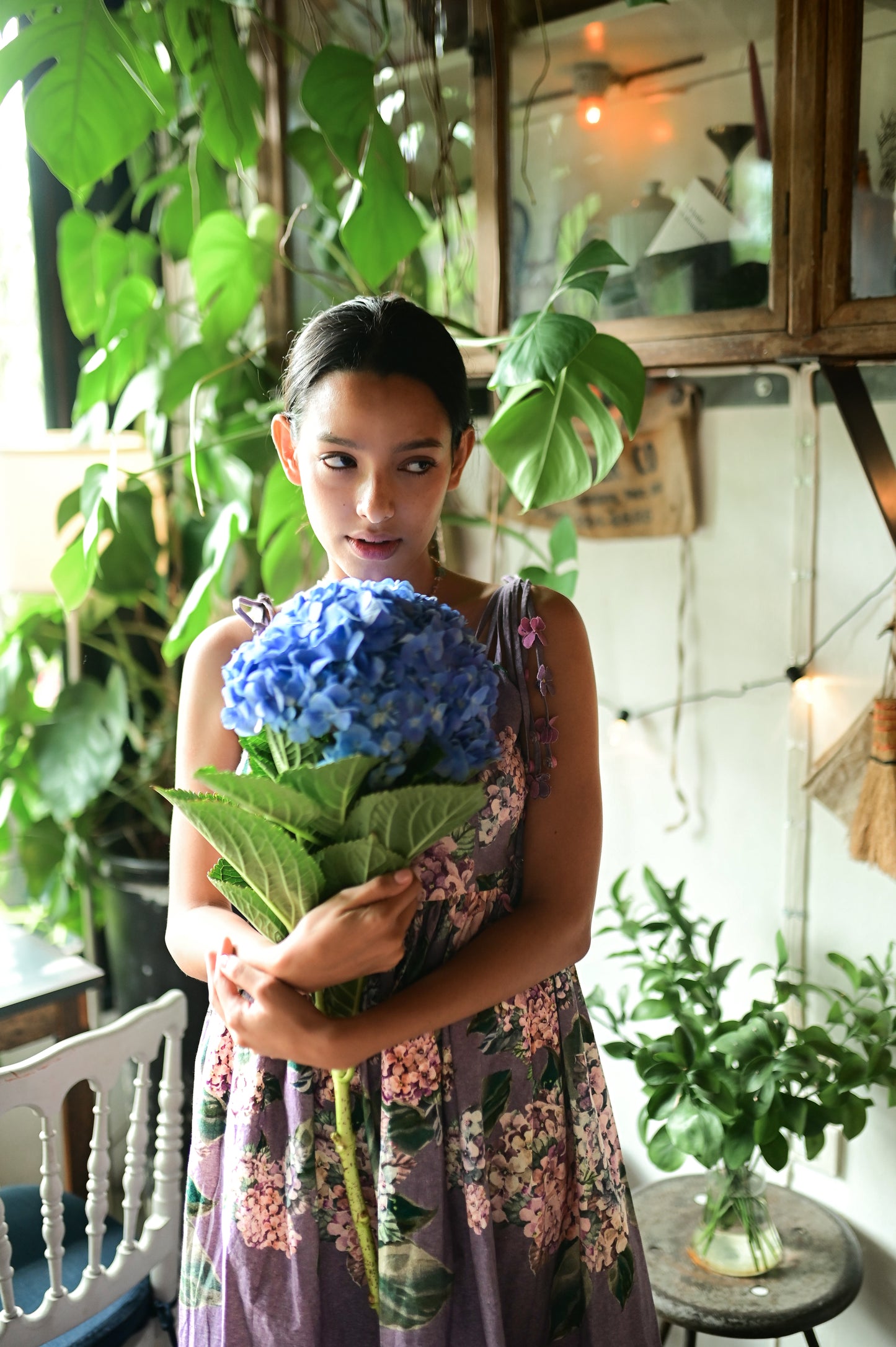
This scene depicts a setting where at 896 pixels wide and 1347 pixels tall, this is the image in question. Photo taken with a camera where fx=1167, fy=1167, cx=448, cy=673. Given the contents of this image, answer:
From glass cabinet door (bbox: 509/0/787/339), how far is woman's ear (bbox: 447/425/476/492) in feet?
1.42

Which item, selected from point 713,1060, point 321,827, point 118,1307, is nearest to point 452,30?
point 321,827

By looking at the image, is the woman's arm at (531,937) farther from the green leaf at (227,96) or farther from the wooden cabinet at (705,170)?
the green leaf at (227,96)

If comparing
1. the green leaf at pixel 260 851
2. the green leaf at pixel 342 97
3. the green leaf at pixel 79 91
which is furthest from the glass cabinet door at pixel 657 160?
the green leaf at pixel 260 851

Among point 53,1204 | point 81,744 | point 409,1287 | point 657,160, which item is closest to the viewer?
point 409,1287

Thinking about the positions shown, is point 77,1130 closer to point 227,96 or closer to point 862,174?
point 227,96

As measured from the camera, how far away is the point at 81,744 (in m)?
2.12

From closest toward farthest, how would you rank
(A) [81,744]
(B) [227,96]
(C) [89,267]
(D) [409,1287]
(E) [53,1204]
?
1. (D) [409,1287]
2. (E) [53,1204]
3. (B) [227,96]
4. (C) [89,267]
5. (A) [81,744]

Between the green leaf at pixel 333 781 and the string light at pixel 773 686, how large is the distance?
42.3 inches

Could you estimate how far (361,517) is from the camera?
3.18 feet

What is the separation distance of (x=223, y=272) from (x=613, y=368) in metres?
0.77

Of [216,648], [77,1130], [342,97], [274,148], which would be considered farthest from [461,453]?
[77,1130]

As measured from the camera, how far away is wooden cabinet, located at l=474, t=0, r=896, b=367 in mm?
1273

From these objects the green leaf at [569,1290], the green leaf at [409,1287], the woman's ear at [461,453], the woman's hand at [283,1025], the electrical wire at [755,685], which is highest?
the woman's ear at [461,453]

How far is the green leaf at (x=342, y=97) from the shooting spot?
148 cm
